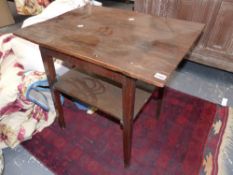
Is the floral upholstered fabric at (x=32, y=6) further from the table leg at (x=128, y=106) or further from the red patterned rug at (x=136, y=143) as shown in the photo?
the table leg at (x=128, y=106)

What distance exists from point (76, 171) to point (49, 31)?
0.84 m

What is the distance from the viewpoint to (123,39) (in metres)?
0.92

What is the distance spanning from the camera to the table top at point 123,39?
2.39 ft

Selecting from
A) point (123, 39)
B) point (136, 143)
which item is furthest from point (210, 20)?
point (136, 143)

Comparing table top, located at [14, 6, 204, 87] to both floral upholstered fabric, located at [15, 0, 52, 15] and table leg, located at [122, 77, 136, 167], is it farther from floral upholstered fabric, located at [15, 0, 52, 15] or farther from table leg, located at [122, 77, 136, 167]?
floral upholstered fabric, located at [15, 0, 52, 15]

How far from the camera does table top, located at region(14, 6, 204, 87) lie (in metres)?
0.73

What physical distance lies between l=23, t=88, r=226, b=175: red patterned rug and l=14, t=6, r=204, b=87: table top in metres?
0.72

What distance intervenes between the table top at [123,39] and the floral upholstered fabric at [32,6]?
1.33 metres

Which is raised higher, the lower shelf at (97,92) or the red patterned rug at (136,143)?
the lower shelf at (97,92)

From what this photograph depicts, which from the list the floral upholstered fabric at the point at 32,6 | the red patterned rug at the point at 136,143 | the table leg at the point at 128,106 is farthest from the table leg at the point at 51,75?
the floral upholstered fabric at the point at 32,6

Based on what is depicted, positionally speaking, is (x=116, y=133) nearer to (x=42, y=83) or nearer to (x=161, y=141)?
(x=161, y=141)

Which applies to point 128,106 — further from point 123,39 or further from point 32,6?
point 32,6

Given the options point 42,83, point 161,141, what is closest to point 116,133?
point 161,141

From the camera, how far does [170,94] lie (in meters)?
1.69
